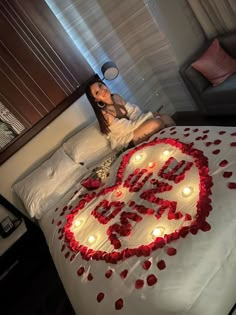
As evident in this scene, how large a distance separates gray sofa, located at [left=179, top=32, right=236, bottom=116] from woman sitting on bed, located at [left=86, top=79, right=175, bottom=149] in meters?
0.49

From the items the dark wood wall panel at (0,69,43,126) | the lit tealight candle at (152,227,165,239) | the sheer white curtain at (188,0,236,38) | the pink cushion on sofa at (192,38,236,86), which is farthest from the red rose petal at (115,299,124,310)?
the sheer white curtain at (188,0,236,38)

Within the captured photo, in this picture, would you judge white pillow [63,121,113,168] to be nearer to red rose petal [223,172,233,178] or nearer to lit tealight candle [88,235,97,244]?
lit tealight candle [88,235,97,244]

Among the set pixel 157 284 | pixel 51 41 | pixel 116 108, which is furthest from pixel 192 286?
pixel 51 41

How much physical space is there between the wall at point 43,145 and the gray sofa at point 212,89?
3.47 feet

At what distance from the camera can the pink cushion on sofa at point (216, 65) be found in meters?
2.80

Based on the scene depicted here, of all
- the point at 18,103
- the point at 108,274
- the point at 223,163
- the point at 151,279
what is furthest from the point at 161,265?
the point at 18,103

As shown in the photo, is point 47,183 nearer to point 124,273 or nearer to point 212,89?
point 124,273

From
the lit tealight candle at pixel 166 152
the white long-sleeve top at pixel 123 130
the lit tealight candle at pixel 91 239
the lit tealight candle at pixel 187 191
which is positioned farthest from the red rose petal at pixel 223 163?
the white long-sleeve top at pixel 123 130

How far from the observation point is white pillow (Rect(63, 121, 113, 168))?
9.00ft

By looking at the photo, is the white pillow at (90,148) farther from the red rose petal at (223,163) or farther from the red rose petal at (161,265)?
the red rose petal at (161,265)

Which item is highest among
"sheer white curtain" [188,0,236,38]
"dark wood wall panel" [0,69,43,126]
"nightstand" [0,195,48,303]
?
"dark wood wall panel" [0,69,43,126]

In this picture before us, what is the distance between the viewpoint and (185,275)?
50.8 inches

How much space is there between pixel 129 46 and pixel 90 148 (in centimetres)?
129

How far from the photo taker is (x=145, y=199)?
183cm
